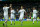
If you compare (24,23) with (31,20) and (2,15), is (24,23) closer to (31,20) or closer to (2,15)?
(31,20)

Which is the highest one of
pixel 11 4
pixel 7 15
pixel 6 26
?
pixel 11 4

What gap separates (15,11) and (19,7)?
402 mm

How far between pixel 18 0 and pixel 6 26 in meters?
2.02

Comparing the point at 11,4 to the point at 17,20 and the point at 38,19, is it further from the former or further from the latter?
the point at 38,19

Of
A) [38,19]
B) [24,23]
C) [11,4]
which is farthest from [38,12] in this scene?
[11,4]

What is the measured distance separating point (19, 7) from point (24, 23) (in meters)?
1.19

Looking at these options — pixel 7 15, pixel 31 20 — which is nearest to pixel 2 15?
pixel 7 15

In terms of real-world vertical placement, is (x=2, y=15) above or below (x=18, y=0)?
below

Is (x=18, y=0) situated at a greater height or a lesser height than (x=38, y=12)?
greater

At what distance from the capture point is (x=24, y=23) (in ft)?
38.8

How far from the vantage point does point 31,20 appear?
1188cm

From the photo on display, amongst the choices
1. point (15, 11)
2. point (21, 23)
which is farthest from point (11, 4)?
point (21, 23)

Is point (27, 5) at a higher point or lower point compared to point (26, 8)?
higher

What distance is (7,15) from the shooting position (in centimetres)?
1185
